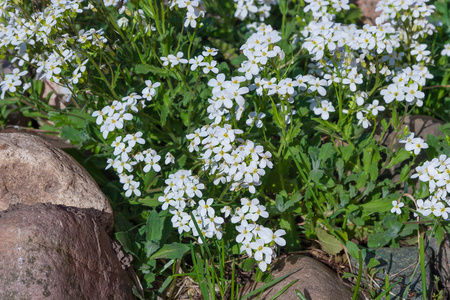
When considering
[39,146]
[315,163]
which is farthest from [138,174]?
[315,163]

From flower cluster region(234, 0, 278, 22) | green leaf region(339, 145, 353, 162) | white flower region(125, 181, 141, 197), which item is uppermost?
flower cluster region(234, 0, 278, 22)

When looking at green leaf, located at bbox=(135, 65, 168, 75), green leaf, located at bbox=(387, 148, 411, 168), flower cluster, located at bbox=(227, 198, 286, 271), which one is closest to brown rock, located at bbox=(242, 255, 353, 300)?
flower cluster, located at bbox=(227, 198, 286, 271)

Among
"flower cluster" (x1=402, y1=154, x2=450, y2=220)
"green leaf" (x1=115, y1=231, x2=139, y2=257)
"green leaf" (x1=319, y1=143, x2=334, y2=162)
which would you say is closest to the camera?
"flower cluster" (x1=402, y1=154, x2=450, y2=220)

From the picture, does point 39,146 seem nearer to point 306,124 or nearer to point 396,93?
point 306,124

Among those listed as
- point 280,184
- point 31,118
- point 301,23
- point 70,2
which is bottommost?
point 31,118

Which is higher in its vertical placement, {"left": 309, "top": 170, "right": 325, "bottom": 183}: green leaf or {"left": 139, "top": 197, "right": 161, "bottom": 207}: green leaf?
{"left": 309, "top": 170, "right": 325, "bottom": 183}: green leaf

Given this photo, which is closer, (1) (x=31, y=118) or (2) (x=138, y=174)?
(2) (x=138, y=174)

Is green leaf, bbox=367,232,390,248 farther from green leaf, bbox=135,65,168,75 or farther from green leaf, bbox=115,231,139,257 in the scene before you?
green leaf, bbox=135,65,168,75

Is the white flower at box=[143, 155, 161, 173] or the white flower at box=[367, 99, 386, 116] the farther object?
the white flower at box=[367, 99, 386, 116]
